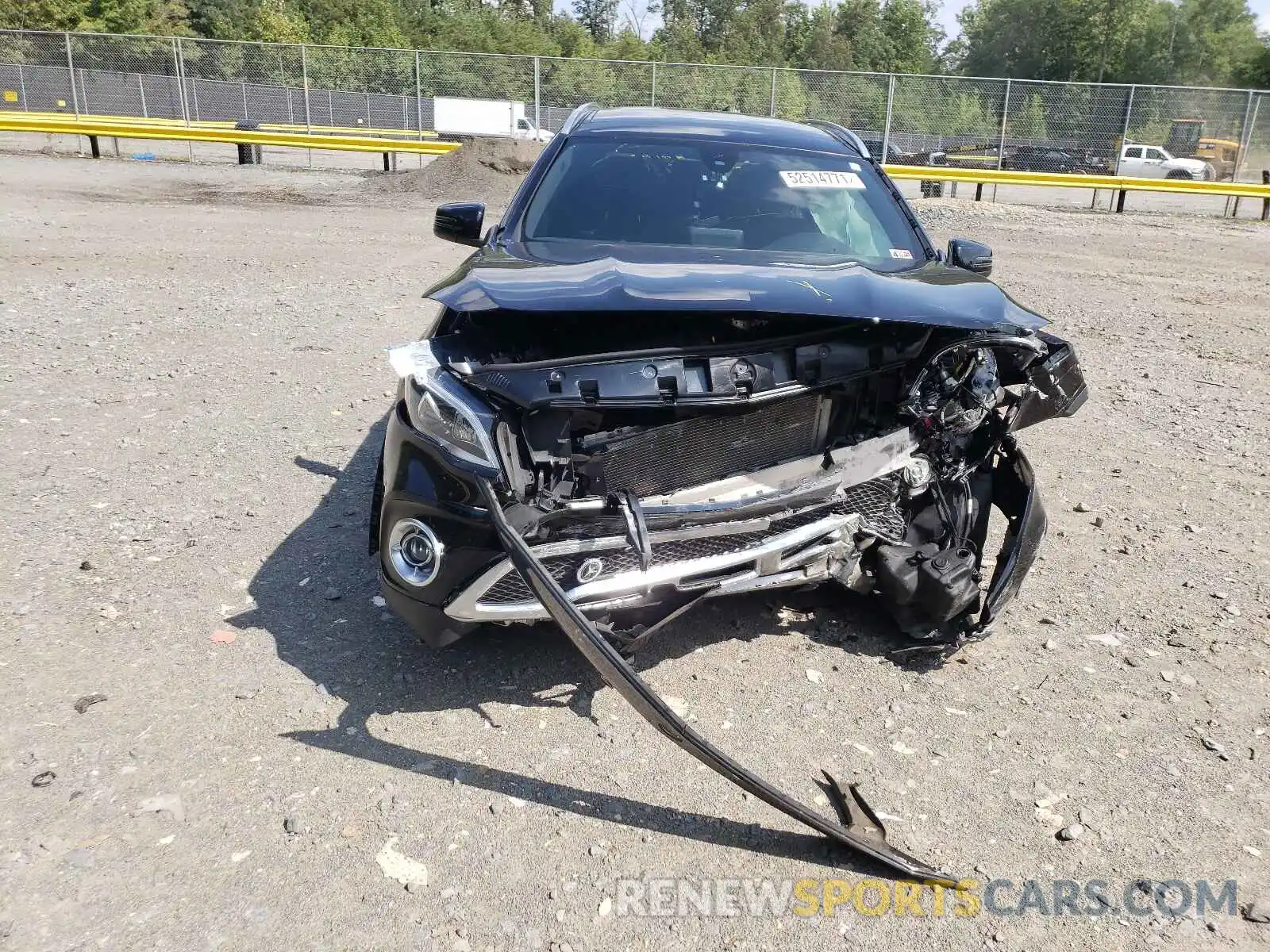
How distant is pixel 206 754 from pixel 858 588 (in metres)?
2.23

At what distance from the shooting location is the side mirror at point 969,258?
4488mm

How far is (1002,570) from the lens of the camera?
362cm

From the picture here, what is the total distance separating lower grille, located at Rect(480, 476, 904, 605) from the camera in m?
2.97

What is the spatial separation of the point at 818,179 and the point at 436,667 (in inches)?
114

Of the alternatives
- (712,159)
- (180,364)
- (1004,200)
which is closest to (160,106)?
(1004,200)

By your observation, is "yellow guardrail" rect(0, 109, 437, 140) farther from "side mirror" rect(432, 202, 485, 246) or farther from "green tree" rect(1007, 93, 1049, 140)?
"side mirror" rect(432, 202, 485, 246)

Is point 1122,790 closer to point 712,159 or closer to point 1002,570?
point 1002,570

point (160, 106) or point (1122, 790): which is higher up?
point (160, 106)

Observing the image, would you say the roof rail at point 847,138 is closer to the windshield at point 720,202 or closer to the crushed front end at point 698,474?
the windshield at point 720,202

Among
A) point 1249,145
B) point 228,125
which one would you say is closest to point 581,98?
point 228,125

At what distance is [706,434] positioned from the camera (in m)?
3.26

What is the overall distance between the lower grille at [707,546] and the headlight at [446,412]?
0.35 meters

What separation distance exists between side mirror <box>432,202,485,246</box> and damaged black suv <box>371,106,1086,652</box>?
0.95 metres

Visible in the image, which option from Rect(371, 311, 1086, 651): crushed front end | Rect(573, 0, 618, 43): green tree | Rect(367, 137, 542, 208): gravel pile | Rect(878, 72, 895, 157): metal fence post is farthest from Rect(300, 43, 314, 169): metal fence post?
Rect(573, 0, 618, 43): green tree
